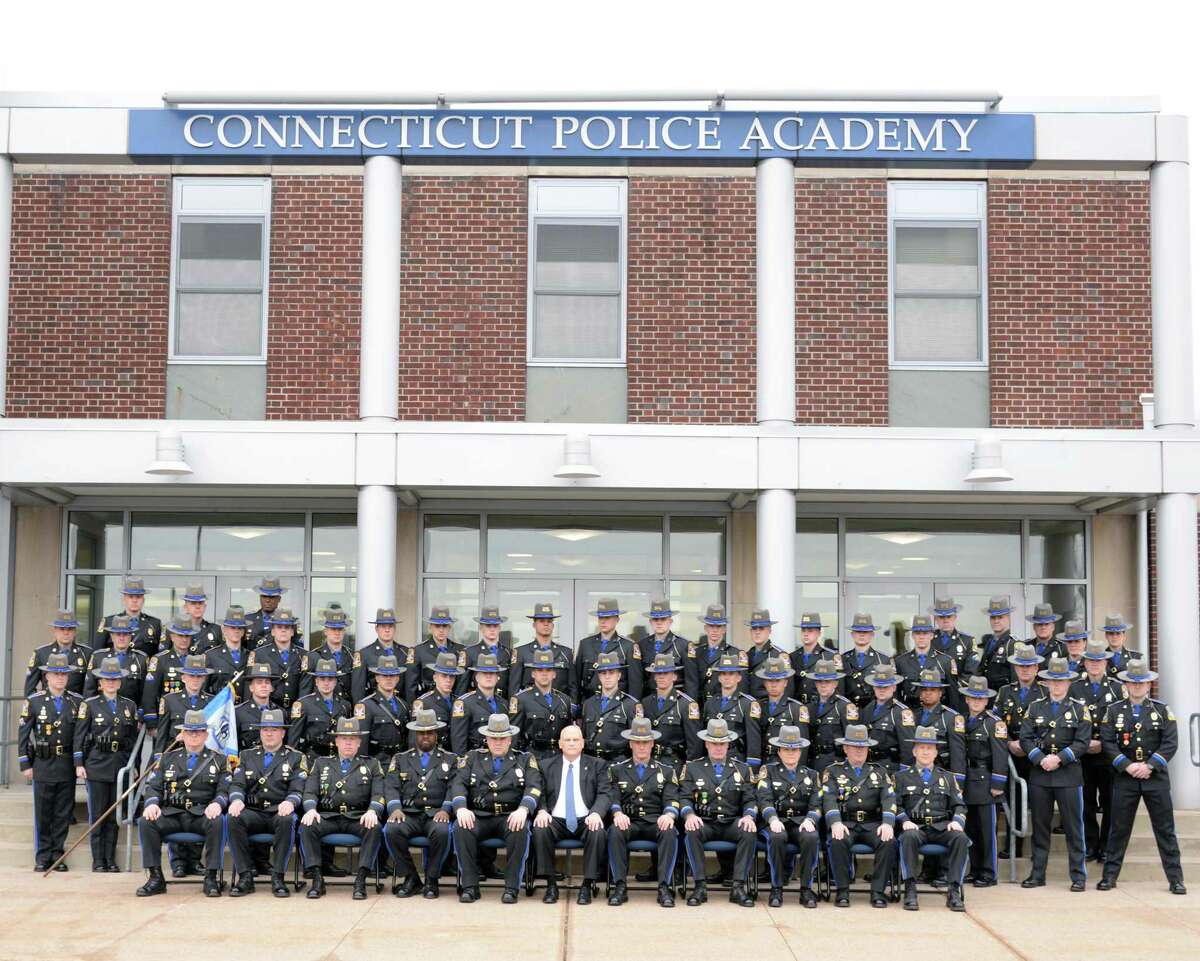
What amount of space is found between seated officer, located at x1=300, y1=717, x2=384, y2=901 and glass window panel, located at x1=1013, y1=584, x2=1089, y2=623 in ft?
25.6

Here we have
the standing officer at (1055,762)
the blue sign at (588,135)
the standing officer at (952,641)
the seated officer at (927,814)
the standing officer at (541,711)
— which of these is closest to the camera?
the seated officer at (927,814)

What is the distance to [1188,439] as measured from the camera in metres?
14.7

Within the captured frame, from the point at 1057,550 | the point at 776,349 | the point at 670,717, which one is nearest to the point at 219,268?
the point at 776,349

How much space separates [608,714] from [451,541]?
15.0 ft

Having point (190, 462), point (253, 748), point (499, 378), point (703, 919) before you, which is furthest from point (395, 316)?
point (703, 919)

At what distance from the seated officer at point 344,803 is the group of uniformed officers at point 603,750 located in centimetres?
2

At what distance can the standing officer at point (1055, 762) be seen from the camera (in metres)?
12.4

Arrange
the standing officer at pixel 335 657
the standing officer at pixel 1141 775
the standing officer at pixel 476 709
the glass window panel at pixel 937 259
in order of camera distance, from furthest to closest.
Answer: the glass window panel at pixel 937 259, the standing officer at pixel 335 657, the standing officer at pixel 476 709, the standing officer at pixel 1141 775

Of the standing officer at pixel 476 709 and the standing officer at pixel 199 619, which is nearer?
the standing officer at pixel 476 709

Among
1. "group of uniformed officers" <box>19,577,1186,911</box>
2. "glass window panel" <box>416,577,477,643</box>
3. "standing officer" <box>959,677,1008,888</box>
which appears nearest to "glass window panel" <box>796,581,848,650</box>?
"group of uniformed officers" <box>19,577,1186,911</box>

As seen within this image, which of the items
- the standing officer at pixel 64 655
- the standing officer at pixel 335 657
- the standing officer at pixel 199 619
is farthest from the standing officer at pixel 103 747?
the standing officer at pixel 335 657

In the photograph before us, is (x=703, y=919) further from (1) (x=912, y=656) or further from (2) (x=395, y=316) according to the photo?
(2) (x=395, y=316)

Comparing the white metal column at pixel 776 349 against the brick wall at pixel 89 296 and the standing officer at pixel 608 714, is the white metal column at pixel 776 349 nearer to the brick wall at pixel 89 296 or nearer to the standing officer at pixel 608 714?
the standing officer at pixel 608 714

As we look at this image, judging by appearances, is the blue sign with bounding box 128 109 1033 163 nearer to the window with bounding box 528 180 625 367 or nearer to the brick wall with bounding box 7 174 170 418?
the window with bounding box 528 180 625 367
